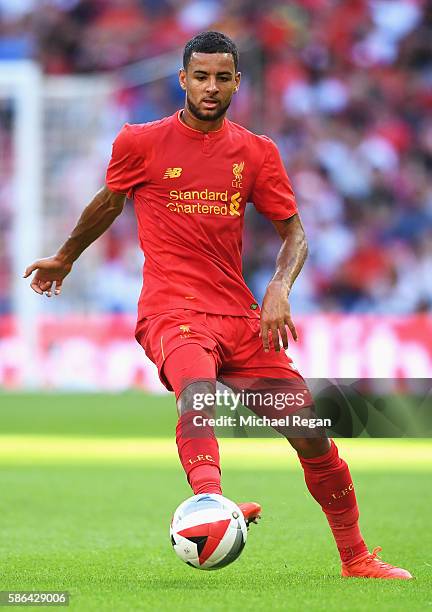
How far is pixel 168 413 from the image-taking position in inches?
602

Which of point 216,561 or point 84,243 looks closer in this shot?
point 216,561

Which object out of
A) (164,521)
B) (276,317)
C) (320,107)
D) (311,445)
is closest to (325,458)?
(311,445)

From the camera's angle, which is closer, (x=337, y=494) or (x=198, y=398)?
(x=198, y=398)

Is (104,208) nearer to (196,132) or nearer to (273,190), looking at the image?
(196,132)

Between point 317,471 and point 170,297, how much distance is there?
39.8 inches

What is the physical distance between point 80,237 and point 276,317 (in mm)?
1066

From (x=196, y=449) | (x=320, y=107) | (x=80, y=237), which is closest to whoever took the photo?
(x=196, y=449)

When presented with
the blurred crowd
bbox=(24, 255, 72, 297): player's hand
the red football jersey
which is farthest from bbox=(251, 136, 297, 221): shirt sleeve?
the blurred crowd

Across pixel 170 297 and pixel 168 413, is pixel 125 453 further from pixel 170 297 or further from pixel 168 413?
pixel 170 297

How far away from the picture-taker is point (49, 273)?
19.3 feet

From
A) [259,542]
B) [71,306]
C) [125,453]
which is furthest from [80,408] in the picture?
[259,542]

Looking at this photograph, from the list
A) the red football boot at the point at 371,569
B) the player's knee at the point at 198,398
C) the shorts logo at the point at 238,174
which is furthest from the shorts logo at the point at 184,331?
the red football boot at the point at 371,569

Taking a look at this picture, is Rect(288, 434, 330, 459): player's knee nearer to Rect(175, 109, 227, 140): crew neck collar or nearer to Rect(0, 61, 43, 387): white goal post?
Rect(175, 109, 227, 140): crew neck collar

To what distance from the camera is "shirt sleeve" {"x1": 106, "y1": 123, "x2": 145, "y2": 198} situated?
551 cm
